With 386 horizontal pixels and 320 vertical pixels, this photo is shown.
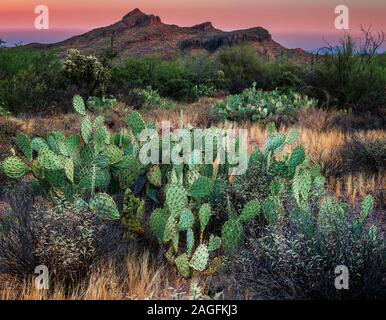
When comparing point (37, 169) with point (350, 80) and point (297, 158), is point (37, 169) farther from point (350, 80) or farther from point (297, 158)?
point (350, 80)

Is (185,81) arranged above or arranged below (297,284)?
above

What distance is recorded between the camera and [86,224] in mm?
4043

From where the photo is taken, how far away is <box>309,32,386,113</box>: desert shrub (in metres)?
14.1

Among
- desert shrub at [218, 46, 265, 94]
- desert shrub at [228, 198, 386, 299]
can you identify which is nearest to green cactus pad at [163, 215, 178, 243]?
desert shrub at [228, 198, 386, 299]

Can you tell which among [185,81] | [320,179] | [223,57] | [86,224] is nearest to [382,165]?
[320,179]

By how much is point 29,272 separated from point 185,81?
667 inches

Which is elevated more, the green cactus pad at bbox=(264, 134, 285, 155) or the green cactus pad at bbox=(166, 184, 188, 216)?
the green cactus pad at bbox=(264, 134, 285, 155)

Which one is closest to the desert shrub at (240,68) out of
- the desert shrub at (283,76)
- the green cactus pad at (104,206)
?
the desert shrub at (283,76)

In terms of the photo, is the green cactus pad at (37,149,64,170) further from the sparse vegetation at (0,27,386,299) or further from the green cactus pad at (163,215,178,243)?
the green cactus pad at (163,215,178,243)

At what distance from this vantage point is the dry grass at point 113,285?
11.9 ft

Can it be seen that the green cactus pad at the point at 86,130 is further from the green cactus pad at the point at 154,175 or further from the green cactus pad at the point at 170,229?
the green cactus pad at the point at 170,229

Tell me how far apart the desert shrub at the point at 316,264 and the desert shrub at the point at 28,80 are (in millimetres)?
10354

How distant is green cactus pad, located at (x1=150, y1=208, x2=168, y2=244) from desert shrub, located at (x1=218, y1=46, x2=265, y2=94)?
17847mm

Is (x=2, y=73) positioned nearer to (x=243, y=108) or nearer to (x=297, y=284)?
(x=243, y=108)
